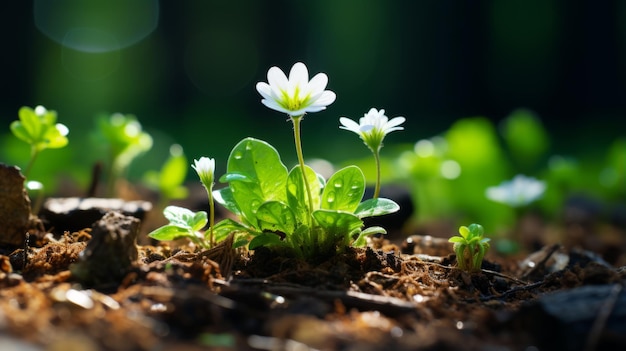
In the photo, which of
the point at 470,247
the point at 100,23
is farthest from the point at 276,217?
the point at 100,23

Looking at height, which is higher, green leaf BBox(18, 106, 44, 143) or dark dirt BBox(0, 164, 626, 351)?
green leaf BBox(18, 106, 44, 143)

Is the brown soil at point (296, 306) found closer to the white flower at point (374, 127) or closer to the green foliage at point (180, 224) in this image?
the green foliage at point (180, 224)

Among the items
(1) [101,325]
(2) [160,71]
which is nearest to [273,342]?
(1) [101,325]

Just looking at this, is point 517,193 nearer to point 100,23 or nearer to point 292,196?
point 292,196

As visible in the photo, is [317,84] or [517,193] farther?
[517,193]

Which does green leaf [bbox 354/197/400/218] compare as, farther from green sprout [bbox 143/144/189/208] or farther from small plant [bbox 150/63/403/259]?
green sprout [bbox 143/144/189/208]

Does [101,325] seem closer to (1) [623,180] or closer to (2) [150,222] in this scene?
(2) [150,222]

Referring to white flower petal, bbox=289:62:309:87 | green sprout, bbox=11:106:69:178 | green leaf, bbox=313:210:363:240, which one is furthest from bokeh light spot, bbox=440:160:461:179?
green sprout, bbox=11:106:69:178

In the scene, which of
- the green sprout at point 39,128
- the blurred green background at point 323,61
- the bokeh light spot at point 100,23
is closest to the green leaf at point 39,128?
the green sprout at point 39,128
